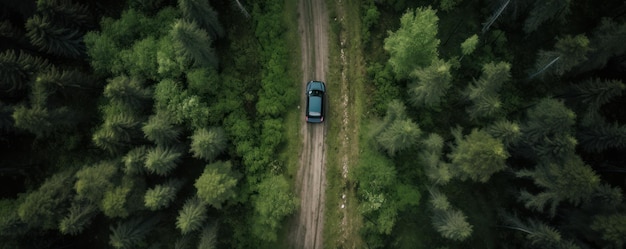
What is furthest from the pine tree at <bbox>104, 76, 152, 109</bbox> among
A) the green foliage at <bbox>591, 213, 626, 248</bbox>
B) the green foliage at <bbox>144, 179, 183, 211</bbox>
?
the green foliage at <bbox>591, 213, 626, 248</bbox>

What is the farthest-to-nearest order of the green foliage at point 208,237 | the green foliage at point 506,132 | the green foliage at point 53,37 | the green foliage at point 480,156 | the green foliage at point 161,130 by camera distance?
the green foliage at point 208,237 < the green foliage at point 53,37 < the green foliage at point 161,130 < the green foliage at point 506,132 < the green foliage at point 480,156

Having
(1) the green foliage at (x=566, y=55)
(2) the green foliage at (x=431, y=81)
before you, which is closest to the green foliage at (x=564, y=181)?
(1) the green foliage at (x=566, y=55)

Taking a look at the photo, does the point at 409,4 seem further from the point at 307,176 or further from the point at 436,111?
the point at 307,176

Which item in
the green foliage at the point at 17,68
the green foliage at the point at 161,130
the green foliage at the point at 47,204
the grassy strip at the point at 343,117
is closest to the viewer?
the green foliage at the point at 161,130

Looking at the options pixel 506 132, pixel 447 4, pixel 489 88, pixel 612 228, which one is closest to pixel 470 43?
pixel 489 88

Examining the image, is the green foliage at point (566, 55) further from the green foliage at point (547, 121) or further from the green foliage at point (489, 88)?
the green foliage at point (489, 88)

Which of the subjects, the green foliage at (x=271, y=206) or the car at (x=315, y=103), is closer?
the green foliage at (x=271, y=206)
